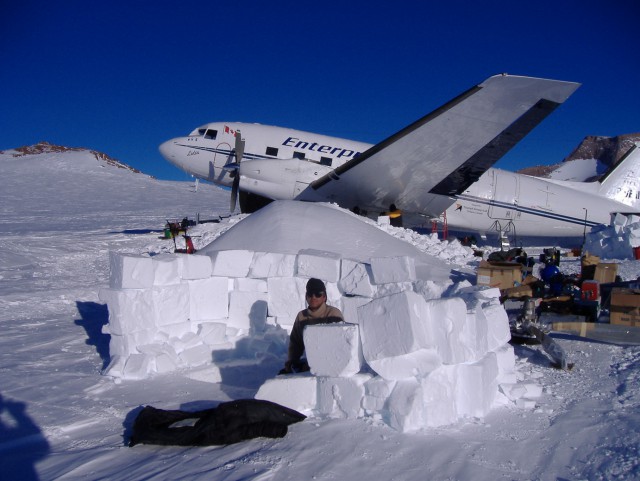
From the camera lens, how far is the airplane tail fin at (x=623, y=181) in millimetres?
14969

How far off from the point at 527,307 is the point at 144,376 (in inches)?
145

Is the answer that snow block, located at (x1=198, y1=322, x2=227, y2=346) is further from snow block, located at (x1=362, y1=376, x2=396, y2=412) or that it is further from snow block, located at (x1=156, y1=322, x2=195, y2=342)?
snow block, located at (x1=362, y1=376, x2=396, y2=412)

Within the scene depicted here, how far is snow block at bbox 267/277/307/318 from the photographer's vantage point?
4.85 meters

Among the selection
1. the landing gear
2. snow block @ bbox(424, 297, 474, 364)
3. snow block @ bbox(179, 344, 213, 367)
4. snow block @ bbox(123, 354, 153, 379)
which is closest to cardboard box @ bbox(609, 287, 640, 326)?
snow block @ bbox(424, 297, 474, 364)

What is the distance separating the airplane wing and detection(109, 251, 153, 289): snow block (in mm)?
7933

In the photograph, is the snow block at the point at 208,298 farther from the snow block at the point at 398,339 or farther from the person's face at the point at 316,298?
the snow block at the point at 398,339

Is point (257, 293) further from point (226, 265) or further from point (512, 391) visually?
point (512, 391)

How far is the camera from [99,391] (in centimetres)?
393

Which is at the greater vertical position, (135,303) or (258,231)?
(258,231)

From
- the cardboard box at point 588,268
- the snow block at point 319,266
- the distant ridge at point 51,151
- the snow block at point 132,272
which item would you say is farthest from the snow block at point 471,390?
the distant ridge at point 51,151

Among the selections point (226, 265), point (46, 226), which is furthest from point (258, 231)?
point (46, 226)

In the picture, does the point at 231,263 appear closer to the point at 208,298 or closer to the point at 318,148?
the point at 208,298

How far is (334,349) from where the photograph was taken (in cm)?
314

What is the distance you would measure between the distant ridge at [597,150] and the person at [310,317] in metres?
48.6
